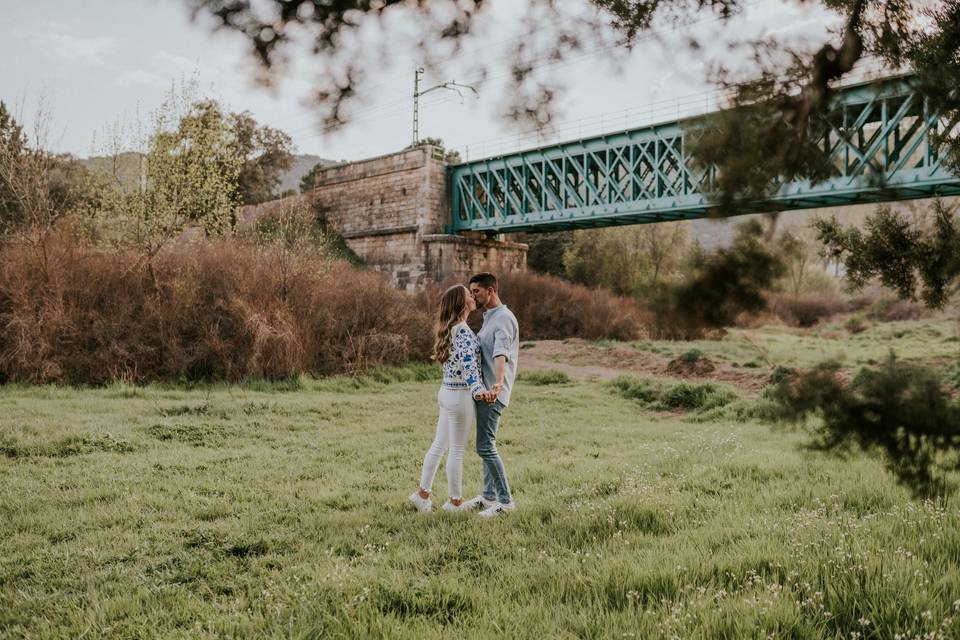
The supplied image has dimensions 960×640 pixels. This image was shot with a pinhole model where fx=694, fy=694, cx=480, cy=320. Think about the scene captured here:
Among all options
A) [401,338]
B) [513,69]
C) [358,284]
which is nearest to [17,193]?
[358,284]

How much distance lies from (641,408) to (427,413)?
4.24 metres

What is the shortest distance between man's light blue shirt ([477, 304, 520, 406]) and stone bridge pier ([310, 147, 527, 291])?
3020 centimetres

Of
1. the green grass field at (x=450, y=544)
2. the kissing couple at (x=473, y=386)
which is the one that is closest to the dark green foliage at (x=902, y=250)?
the green grass field at (x=450, y=544)

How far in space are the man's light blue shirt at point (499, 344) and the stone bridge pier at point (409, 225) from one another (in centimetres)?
3020

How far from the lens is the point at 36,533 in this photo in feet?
16.4

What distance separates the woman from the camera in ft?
17.9

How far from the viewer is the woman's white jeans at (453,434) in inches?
217

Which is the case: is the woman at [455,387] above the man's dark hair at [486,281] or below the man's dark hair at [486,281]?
below

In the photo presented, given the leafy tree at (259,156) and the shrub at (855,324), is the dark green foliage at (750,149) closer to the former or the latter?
the shrub at (855,324)

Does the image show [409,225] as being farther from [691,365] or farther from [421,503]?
[421,503]

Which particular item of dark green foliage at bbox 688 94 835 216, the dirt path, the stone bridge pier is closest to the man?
dark green foliage at bbox 688 94 835 216

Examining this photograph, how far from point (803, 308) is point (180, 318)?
13870 millimetres

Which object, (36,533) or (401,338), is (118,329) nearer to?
(401,338)

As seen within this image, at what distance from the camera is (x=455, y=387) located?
5512 millimetres
